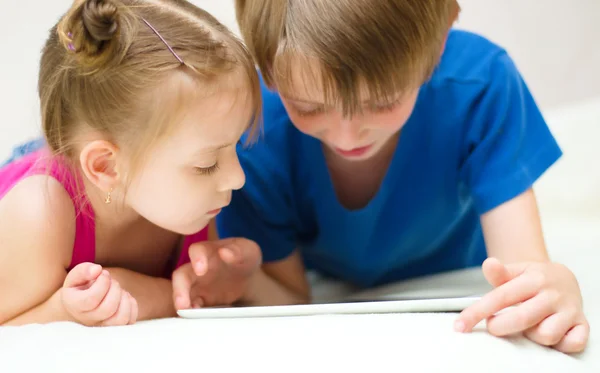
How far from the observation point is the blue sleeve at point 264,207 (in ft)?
2.79

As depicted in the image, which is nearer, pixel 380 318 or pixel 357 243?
pixel 380 318

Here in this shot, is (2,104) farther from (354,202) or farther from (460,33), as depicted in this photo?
(460,33)

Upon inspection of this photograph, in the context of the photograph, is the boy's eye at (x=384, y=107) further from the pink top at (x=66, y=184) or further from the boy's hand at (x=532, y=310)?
the pink top at (x=66, y=184)

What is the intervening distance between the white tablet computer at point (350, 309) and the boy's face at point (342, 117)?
18 centimetres

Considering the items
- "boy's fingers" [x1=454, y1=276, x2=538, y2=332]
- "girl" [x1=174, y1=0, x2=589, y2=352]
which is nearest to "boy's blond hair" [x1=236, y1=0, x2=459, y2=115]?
"girl" [x1=174, y1=0, x2=589, y2=352]

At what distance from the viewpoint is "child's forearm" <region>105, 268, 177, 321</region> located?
27.9 inches

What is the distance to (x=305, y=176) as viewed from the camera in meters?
0.88

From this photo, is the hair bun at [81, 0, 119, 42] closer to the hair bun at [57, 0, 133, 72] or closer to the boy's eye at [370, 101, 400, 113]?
the hair bun at [57, 0, 133, 72]

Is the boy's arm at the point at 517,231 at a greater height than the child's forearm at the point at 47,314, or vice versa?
the boy's arm at the point at 517,231

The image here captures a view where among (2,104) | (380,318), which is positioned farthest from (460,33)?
(2,104)

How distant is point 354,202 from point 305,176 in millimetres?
76

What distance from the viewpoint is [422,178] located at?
86 centimetres

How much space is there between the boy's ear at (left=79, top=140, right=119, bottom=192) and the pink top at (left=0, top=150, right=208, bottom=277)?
3 cm

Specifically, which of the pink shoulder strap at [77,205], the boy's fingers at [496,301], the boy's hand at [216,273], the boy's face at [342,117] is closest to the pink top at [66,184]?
the pink shoulder strap at [77,205]
